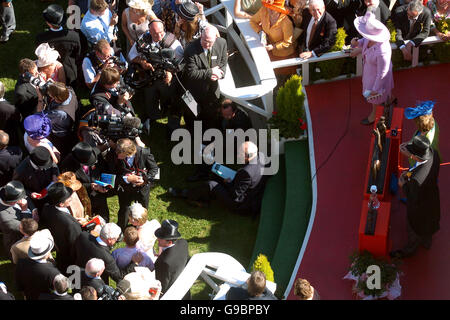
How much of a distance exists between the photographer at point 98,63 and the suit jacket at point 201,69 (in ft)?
3.14

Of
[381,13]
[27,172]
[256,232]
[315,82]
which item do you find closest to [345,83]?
[315,82]

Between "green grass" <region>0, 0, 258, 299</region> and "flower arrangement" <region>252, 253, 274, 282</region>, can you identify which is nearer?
"flower arrangement" <region>252, 253, 274, 282</region>

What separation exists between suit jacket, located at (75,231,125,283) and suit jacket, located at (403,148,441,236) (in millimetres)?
3470

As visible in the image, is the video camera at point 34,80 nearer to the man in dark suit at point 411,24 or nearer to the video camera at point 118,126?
the video camera at point 118,126

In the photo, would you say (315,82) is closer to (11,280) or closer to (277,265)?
(277,265)

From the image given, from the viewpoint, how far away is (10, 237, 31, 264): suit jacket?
8.34 metres

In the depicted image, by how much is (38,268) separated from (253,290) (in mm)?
2440

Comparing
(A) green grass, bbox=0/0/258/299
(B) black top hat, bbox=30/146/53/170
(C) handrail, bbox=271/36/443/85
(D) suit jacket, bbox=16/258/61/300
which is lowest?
(A) green grass, bbox=0/0/258/299

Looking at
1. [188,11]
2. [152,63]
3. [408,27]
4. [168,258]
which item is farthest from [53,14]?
[408,27]

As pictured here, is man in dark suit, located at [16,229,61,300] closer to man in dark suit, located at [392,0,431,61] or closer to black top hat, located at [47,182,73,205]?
black top hat, located at [47,182,73,205]

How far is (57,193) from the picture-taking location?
846 centimetres

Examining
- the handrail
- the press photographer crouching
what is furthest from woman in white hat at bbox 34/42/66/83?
the handrail

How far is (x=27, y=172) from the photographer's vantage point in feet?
30.0

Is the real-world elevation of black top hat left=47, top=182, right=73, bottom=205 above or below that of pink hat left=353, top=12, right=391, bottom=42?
below
